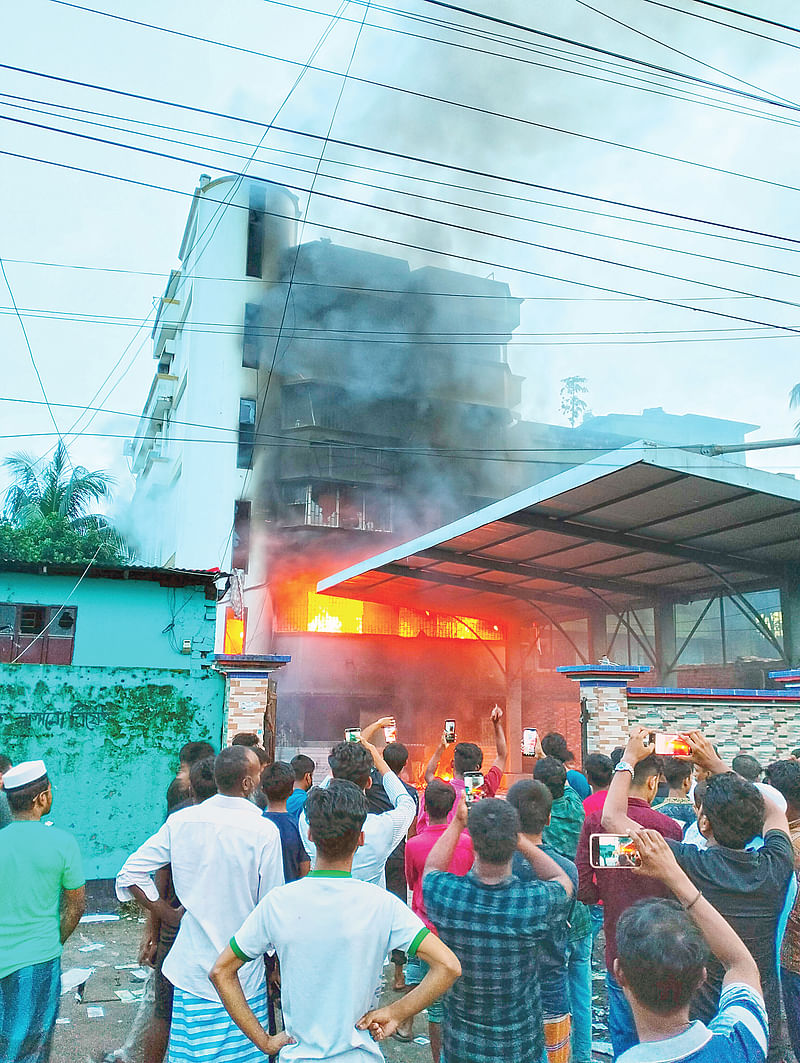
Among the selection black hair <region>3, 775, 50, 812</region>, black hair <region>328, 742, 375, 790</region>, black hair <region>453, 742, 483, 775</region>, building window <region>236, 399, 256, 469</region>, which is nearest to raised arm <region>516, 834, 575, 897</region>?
black hair <region>328, 742, 375, 790</region>

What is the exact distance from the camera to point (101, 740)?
28.8 feet

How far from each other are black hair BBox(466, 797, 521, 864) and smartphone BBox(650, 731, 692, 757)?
77 centimetres

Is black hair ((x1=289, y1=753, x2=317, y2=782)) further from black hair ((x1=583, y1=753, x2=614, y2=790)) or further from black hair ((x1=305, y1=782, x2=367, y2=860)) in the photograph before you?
black hair ((x1=305, y1=782, x2=367, y2=860))

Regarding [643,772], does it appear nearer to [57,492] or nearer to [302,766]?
[302,766]

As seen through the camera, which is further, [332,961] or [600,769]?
[600,769]

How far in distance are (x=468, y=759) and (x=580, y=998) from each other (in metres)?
1.38

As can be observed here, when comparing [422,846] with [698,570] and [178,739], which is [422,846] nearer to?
[178,739]

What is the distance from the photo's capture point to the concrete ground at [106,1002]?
196 inches

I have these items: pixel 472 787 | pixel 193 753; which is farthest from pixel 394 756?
pixel 472 787

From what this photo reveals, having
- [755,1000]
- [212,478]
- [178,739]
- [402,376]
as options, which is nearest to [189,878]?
[755,1000]

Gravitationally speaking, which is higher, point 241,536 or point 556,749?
point 241,536

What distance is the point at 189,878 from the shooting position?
3.37m

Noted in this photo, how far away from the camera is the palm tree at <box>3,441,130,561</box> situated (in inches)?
1110

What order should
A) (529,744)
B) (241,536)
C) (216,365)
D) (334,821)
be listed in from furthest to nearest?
(216,365) → (241,536) → (529,744) → (334,821)
